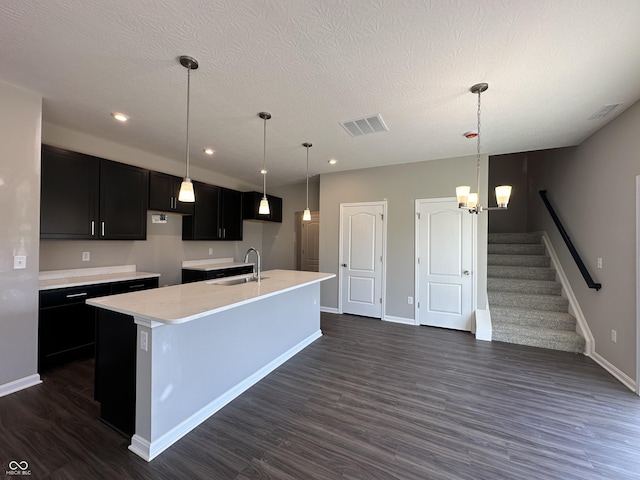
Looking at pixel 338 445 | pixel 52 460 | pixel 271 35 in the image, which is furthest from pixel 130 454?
pixel 271 35

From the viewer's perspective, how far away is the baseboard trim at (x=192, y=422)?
1.72 m

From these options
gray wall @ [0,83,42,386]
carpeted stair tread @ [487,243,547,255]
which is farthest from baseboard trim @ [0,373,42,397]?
carpeted stair tread @ [487,243,547,255]

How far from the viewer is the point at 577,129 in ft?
10.3

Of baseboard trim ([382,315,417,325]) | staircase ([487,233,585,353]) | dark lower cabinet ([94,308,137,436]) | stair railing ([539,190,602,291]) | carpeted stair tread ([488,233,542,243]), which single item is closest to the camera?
dark lower cabinet ([94,308,137,436])

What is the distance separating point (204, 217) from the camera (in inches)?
190

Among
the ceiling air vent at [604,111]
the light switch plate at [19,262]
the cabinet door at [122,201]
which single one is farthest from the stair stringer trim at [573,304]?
the light switch plate at [19,262]

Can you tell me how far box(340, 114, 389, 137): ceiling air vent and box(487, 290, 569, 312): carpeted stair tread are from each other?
331 centimetres

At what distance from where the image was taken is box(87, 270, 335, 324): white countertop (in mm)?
1658

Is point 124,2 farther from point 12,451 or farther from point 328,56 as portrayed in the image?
point 12,451

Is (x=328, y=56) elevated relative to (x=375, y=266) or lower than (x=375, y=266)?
elevated

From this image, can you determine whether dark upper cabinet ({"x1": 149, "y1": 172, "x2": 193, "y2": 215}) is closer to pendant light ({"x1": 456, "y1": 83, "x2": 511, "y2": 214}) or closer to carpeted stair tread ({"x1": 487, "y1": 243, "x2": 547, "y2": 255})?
pendant light ({"x1": 456, "y1": 83, "x2": 511, "y2": 214})

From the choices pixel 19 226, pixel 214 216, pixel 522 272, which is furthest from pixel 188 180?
pixel 522 272

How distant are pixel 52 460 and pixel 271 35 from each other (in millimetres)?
3076

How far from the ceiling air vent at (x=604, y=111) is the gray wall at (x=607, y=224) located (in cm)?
16
